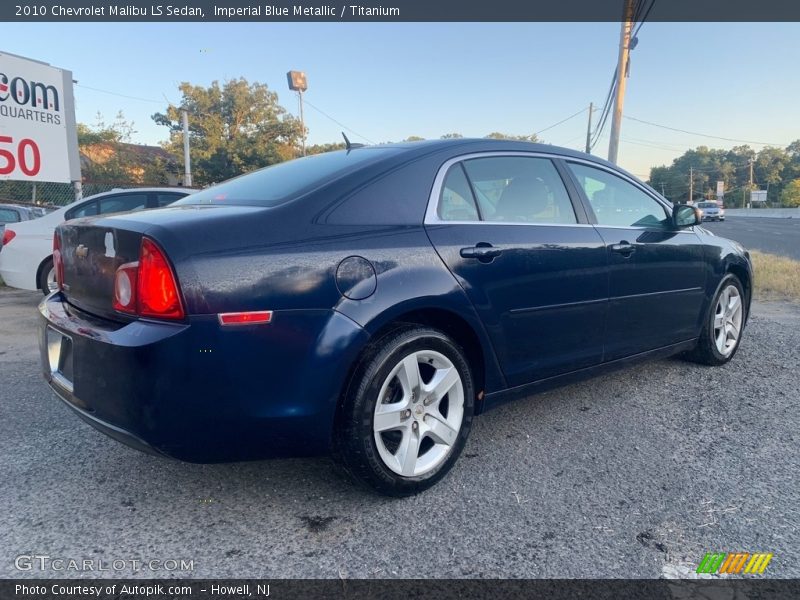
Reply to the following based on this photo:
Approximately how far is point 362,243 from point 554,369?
4.58ft

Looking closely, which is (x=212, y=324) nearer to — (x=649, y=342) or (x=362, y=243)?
(x=362, y=243)

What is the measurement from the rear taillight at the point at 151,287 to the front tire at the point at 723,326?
378 cm

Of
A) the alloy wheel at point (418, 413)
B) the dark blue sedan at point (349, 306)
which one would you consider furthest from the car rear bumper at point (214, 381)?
the alloy wheel at point (418, 413)

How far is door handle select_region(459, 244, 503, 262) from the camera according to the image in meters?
2.62

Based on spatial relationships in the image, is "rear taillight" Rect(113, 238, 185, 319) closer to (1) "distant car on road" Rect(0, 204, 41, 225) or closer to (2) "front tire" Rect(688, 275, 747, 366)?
(2) "front tire" Rect(688, 275, 747, 366)

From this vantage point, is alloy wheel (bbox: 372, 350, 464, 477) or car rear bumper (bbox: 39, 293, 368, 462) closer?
car rear bumper (bbox: 39, 293, 368, 462)

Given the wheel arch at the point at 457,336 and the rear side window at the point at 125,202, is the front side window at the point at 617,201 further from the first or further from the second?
the rear side window at the point at 125,202

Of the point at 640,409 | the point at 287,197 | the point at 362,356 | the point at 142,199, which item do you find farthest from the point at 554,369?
the point at 142,199

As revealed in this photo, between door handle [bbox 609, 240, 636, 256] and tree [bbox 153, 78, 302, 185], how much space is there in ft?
118

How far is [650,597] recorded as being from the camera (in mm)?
1849

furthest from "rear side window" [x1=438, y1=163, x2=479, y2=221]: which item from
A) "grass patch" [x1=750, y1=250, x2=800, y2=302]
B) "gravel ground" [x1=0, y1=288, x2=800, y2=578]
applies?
"grass patch" [x1=750, y1=250, x2=800, y2=302]

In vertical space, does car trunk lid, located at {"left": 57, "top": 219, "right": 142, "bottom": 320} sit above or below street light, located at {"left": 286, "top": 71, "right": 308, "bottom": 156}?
below

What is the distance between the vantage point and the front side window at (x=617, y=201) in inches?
136

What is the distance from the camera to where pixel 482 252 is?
2.67 metres
